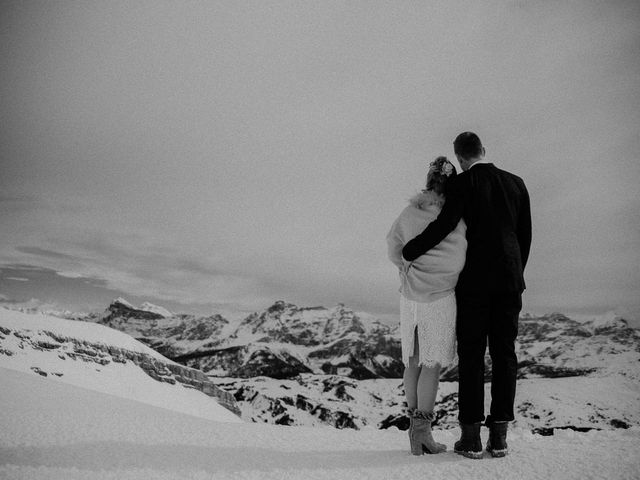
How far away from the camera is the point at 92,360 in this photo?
10900 cm

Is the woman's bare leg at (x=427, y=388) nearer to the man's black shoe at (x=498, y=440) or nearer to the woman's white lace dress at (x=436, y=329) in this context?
the woman's white lace dress at (x=436, y=329)

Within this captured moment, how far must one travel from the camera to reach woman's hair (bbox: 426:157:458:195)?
4.03 m

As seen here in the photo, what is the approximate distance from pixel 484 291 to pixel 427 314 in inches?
21.7

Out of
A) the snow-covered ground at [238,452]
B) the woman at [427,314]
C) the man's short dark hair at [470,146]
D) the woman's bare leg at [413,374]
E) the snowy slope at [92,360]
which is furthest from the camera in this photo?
the snowy slope at [92,360]

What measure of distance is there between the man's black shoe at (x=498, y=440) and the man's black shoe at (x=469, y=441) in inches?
4.0

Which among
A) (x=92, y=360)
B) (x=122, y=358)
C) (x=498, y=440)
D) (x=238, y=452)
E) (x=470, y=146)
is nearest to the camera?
(x=498, y=440)

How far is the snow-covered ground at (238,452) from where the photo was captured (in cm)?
289

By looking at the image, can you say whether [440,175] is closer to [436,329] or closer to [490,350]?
[436,329]

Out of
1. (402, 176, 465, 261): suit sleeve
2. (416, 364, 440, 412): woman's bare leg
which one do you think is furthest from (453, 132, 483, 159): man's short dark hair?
(416, 364, 440, 412): woman's bare leg

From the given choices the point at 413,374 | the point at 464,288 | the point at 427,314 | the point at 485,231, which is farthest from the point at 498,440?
the point at 485,231

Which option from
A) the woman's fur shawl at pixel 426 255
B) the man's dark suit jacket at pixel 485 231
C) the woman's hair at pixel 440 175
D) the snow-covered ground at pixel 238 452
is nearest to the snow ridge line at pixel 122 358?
the snow-covered ground at pixel 238 452

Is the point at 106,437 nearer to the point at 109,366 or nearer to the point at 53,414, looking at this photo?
the point at 53,414

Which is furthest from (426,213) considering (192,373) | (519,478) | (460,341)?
(192,373)

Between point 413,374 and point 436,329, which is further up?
point 436,329
